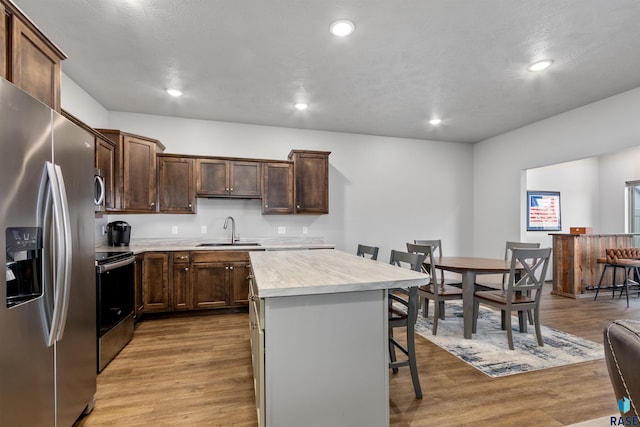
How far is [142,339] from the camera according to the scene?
3104 millimetres

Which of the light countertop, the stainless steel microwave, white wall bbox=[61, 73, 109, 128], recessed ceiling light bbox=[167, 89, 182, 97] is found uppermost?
recessed ceiling light bbox=[167, 89, 182, 97]

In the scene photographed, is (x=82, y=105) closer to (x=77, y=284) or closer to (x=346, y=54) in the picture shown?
(x=77, y=284)

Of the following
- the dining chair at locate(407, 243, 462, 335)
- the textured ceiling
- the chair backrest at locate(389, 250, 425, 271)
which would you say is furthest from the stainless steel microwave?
the dining chair at locate(407, 243, 462, 335)

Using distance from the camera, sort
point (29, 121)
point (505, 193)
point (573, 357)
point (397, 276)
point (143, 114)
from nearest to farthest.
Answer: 1. point (29, 121)
2. point (397, 276)
3. point (573, 357)
4. point (143, 114)
5. point (505, 193)

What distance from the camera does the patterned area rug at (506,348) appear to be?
250cm

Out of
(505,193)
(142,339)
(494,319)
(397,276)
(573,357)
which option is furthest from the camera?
(505,193)

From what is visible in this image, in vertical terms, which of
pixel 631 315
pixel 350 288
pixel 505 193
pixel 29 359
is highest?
pixel 505 193

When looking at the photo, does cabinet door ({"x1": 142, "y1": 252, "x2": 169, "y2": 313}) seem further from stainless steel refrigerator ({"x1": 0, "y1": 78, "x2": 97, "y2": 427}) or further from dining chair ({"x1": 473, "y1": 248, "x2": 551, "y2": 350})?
dining chair ({"x1": 473, "y1": 248, "x2": 551, "y2": 350})

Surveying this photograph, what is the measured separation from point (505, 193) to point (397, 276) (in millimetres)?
4593

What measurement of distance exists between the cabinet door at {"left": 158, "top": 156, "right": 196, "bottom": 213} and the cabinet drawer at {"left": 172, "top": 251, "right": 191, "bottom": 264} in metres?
0.63

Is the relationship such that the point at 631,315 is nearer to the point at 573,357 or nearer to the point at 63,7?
the point at 573,357

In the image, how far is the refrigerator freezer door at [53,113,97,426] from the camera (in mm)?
1568

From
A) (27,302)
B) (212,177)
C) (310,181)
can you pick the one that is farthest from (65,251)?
(310,181)

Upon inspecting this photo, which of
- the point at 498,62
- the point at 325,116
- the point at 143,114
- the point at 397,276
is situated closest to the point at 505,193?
the point at 498,62
